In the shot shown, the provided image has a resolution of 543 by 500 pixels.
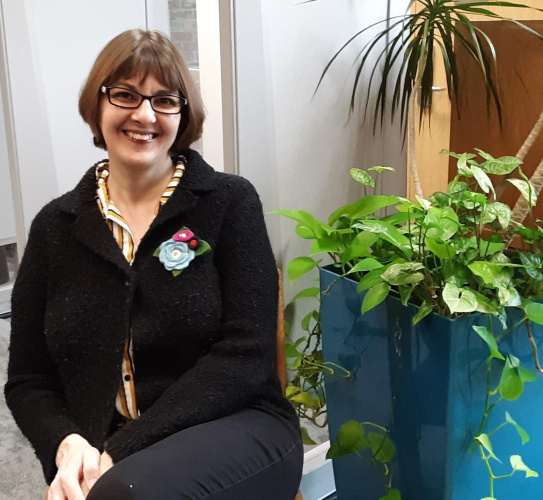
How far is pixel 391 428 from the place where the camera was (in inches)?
51.3

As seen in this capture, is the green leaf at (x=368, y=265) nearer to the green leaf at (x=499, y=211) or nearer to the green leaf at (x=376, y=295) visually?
the green leaf at (x=376, y=295)

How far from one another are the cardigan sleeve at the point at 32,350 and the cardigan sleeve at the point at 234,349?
20 cm

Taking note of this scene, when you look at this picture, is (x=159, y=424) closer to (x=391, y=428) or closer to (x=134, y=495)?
(x=134, y=495)

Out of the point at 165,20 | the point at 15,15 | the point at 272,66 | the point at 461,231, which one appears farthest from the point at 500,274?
the point at 165,20

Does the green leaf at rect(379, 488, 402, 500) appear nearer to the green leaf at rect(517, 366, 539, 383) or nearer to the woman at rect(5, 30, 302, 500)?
the woman at rect(5, 30, 302, 500)

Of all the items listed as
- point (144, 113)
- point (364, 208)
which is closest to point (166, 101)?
point (144, 113)

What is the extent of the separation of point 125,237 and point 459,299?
65 cm

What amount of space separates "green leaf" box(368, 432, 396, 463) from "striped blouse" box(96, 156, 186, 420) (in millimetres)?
498

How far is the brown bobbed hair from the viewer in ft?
3.81

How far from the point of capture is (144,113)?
1.17m

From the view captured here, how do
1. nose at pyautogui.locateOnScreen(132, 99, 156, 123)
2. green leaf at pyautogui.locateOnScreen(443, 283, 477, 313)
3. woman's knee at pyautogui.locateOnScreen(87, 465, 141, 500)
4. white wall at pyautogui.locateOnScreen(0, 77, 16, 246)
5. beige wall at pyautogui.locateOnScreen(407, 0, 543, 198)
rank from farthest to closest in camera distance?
1. white wall at pyautogui.locateOnScreen(0, 77, 16, 246)
2. beige wall at pyautogui.locateOnScreen(407, 0, 543, 198)
3. nose at pyautogui.locateOnScreen(132, 99, 156, 123)
4. green leaf at pyautogui.locateOnScreen(443, 283, 477, 313)
5. woman's knee at pyautogui.locateOnScreen(87, 465, 141, 500)

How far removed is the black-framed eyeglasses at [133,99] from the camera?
3.86 feet

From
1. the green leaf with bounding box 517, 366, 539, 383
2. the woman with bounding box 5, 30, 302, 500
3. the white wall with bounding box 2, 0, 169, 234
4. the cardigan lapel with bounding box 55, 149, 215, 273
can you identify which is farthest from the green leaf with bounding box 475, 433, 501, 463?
the white wall with bounding box 2, 0, 169, 234

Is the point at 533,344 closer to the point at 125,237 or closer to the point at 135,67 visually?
the point at 125,237
